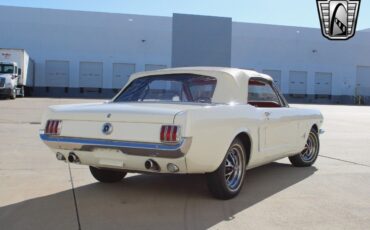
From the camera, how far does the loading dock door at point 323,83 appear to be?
57625mm

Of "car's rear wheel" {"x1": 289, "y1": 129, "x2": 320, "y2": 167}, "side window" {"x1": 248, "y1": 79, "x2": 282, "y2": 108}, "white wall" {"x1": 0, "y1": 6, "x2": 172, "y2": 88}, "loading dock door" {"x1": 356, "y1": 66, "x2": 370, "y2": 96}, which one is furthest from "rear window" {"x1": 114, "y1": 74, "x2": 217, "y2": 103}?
"loading dock door" {"x1": 356, "y1": 66, "x2": 370, "y2": 96}

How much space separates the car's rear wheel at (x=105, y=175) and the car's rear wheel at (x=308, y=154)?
3059 mm

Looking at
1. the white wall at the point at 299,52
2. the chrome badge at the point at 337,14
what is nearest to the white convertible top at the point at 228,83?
the chrome badge at the point at 337,14

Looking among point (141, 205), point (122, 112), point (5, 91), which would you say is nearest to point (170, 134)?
point (122, 112)

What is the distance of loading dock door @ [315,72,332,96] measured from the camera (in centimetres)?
5762

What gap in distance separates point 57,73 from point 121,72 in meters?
6.64

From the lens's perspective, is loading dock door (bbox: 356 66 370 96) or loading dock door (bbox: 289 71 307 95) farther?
loading dock door (bbox: 356 66 370 96)

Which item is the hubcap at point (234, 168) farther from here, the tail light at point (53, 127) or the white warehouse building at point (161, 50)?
the white warehouse building at point (161, 50)

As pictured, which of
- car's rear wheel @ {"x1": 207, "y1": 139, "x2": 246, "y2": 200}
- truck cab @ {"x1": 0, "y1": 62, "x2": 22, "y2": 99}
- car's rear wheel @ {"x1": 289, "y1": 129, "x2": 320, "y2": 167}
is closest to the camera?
car's rear wheel @ {"x1": 207, "y1": 139, "x2": 246, "y2": 200}

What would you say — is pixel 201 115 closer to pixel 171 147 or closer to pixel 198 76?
pixel 171 147

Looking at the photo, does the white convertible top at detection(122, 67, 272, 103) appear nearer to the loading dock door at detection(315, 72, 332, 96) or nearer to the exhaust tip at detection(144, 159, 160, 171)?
the exhaust tip at detection(144, 159, 160, 171)

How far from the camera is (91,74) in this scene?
51594 millimetres

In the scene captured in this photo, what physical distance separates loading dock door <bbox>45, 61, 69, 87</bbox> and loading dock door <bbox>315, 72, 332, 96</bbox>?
28809mm

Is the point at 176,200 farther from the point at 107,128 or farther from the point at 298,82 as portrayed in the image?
the point at 298,82
